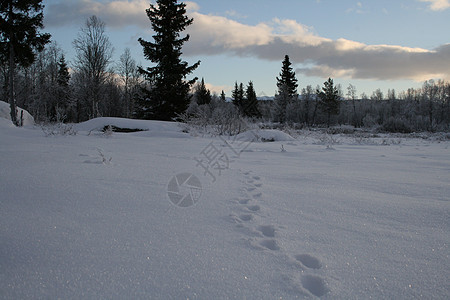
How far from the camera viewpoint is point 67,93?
30109mm

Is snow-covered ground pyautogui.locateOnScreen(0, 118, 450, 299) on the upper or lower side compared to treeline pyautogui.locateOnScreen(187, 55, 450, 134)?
lower

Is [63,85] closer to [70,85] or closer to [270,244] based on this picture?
[70,85]

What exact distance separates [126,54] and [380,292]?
3510 cm

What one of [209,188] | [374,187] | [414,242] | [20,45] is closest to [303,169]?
[374,187]

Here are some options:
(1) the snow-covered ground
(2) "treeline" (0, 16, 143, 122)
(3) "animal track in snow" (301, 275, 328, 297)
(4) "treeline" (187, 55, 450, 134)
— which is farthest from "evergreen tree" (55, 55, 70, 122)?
(3) "animal track in snow" (301, 275, 328, 297)

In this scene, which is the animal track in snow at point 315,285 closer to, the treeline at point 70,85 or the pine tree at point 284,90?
the treeline at point 70,85

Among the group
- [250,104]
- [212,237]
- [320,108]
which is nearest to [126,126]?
[212,237]

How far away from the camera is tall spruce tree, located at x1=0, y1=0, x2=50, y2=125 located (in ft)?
37.5

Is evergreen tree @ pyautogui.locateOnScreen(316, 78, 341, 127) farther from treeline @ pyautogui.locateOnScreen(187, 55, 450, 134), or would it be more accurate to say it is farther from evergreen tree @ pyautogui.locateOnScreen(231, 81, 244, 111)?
evergreen tree @ pyautogui.locateOnScreen(231, 81, 244, 111)

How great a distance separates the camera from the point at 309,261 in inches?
48.5

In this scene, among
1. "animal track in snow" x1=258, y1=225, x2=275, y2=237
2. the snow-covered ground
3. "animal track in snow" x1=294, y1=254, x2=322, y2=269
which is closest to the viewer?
the snow-covered ground

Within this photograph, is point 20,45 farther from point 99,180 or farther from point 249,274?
point 249,274

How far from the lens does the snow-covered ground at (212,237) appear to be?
0.98 m

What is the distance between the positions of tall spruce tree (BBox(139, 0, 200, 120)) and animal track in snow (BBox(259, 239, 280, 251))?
14.8 meters
